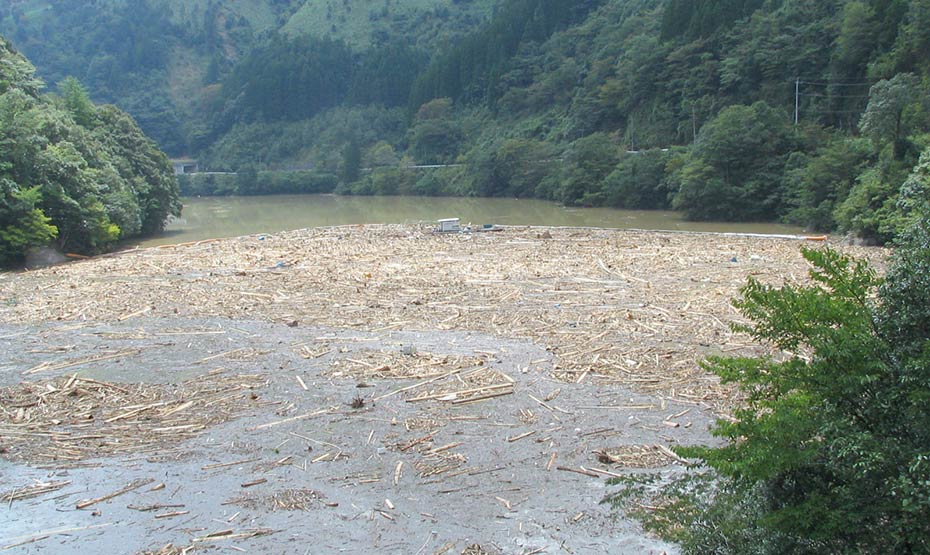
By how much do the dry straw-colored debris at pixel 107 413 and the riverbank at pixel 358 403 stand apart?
0.04 m

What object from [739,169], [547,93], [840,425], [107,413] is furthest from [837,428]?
[547,93]

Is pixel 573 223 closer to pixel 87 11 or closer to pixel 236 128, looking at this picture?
pixel 236 128

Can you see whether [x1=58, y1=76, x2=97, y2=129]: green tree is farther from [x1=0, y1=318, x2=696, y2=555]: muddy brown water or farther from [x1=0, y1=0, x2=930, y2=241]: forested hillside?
[x1=0, y1=318, x2=696, y2=555]: muddy brown water

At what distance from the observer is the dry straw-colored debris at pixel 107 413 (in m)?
8.38

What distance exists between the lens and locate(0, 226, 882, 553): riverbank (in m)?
6.74

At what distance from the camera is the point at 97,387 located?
10141 millimetres

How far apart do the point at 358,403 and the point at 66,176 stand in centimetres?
1946

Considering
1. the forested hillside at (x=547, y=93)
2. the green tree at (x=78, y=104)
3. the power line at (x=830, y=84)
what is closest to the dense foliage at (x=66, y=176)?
the green tree at (x=78, y=104)

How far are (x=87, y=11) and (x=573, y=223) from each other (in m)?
118

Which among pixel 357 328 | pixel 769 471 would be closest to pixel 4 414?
pixel 357 328

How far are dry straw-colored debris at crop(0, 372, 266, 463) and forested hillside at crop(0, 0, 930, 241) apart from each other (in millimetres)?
19102

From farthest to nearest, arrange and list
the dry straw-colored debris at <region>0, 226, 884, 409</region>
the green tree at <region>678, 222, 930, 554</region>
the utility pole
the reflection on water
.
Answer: the utility pole
the reflection on water
the dry straw-colored debris at <region>0, 226, 884, 409</region>
the green tree at <region>678, 222, 930, 554</region>

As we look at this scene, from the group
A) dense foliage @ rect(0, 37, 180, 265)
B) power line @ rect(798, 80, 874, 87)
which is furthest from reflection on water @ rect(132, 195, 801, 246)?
power line @ rect(798, 80, 874, 87)

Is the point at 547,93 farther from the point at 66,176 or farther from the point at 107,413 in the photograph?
the point at 107,413
